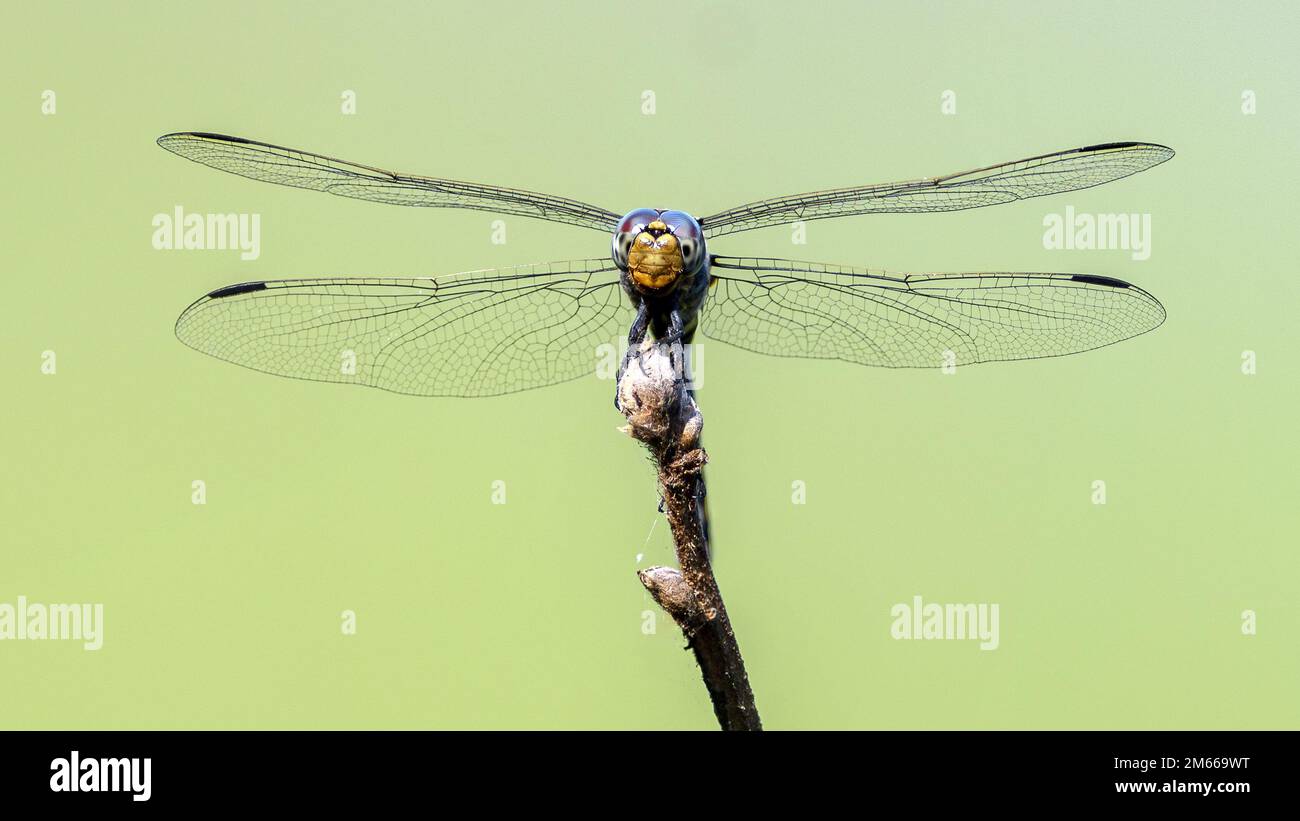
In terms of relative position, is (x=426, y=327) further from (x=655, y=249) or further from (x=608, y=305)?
(x=655, y=249)

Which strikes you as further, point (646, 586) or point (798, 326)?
point (798, 326)

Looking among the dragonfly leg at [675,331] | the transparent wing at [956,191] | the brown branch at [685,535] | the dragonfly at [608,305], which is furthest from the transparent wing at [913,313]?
the brown branch at [685,535]

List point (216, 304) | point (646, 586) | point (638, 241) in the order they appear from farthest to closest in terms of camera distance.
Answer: point (216, 304)
point (638, 241)
point (646, 586)

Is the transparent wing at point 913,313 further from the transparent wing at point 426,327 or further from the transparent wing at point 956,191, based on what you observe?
the transparent wing at point 426,327

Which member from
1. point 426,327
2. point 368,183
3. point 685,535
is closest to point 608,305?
point 426,327

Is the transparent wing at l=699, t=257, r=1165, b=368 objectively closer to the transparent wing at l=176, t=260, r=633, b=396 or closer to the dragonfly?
the dragonfly

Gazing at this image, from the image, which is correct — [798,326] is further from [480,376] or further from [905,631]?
[905,631]
